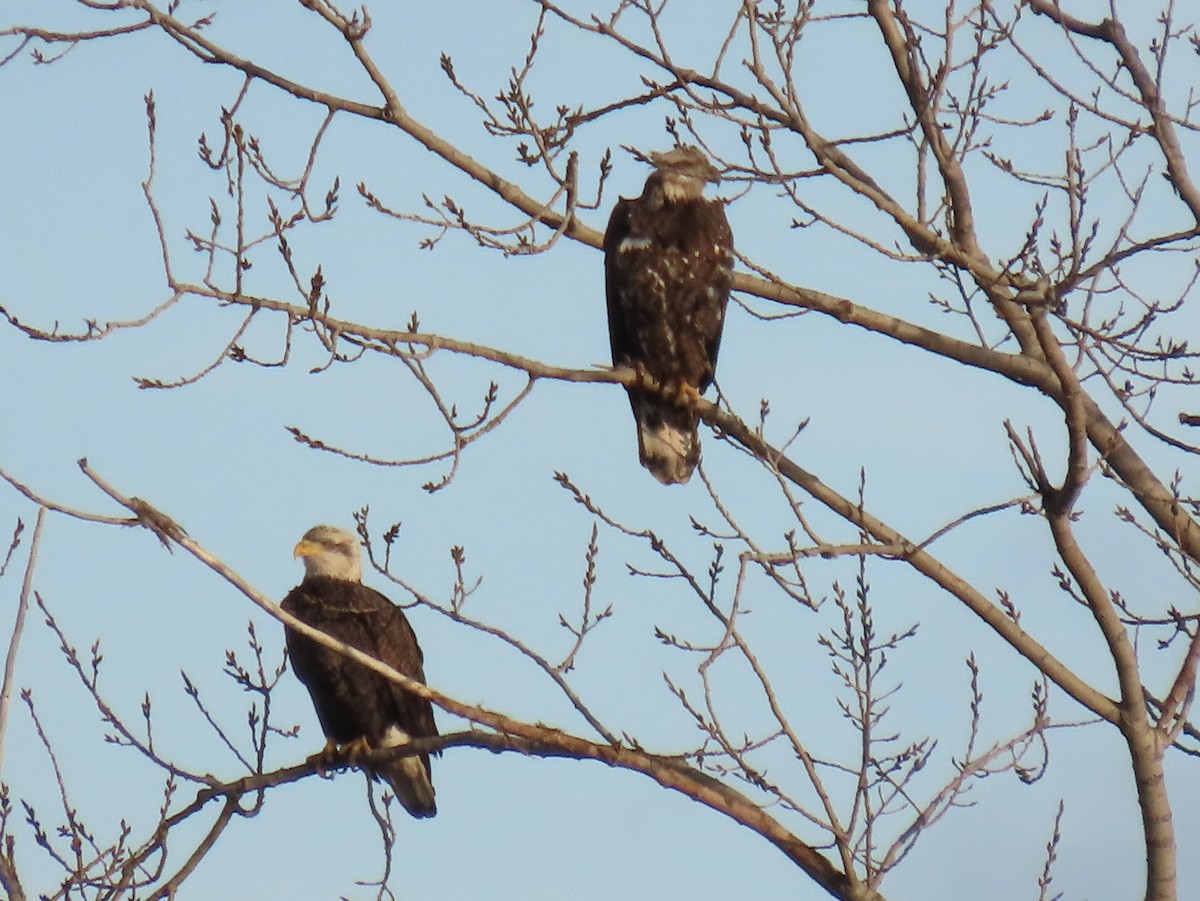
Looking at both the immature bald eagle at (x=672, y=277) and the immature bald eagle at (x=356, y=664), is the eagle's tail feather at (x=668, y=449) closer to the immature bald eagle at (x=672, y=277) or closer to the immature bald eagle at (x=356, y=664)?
the immature bald eagle at (x=672, y=277)

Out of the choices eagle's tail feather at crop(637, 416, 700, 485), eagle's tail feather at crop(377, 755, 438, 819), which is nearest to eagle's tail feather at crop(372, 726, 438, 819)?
eagle's tail feather at crop(377, 755, 438, 819)

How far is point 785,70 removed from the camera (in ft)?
18.2

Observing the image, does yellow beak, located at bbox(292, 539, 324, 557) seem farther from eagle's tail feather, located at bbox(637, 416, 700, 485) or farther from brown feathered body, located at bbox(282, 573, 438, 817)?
eagle's tail feather, located at bbox(637, 416, 700, 485)

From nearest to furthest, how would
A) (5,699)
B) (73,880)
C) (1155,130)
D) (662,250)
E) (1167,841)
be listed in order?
(5,699)
(73,880)
(1167,841)
(1155,130)
(662,250)

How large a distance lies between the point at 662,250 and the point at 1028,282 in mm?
2258

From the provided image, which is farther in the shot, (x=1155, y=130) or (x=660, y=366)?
(x=660, y=366)

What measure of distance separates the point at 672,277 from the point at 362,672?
182cm

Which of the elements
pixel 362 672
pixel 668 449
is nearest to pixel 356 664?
pixel 362 672

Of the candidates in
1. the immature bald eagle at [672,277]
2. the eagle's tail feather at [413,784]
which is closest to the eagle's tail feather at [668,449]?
the immature bald eagle at [672,277]

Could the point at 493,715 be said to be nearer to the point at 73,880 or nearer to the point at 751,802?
the point at 751,802


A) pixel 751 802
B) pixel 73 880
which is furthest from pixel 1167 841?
pixel 73 880

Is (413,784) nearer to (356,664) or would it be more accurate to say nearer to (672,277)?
(356,664)

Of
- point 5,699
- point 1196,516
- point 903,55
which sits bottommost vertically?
point 5,699

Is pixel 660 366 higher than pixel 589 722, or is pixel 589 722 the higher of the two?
pixel 660 366
